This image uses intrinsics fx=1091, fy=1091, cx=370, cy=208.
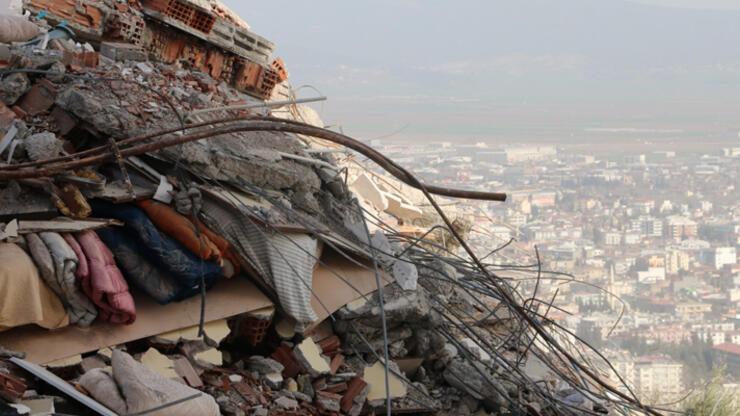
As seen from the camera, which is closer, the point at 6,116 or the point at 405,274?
the point at 6,116

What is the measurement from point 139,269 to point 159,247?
0.45 ft

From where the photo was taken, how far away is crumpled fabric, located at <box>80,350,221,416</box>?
4133 millimetres

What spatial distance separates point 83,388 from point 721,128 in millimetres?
77966

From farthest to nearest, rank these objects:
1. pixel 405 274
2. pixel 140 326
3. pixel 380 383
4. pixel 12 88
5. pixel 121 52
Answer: pixel 121 52 → pixel 405 274 → pixel 12 88 → pixel 380 383 → pixel 140 326

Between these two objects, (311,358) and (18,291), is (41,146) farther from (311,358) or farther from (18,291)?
(311,358)

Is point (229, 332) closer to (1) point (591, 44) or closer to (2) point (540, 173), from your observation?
(2) point (540, 173)

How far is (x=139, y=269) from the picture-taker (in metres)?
5.14

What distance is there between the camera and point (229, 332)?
5.46 metres

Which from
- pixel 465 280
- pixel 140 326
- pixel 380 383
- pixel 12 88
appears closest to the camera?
pixel 140 326

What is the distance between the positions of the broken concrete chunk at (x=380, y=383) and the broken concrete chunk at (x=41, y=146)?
1.96 meters

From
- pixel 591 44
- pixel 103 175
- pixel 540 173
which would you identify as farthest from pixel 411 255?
pixel 591 44

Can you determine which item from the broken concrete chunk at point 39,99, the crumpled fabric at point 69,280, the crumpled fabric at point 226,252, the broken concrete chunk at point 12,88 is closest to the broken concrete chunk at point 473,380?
the crumpled fabric at point 226,252

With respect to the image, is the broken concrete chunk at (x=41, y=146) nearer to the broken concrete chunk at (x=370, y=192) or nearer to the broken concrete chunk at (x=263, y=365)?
the broken concrete chunk at (x=263, y=365)

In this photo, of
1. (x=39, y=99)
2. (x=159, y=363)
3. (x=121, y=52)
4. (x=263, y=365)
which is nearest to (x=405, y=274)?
(x=263, y=365)
